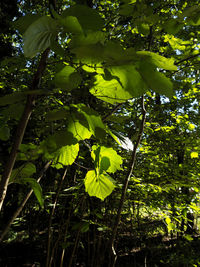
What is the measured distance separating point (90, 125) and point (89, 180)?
28 cm

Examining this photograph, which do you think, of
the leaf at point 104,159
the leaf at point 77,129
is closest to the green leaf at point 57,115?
the leaf at point 77,129

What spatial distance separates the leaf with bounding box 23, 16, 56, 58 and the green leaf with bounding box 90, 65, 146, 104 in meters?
Result: 0.14

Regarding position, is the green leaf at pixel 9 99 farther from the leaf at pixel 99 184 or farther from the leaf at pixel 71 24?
the leaf at pixel 99 184

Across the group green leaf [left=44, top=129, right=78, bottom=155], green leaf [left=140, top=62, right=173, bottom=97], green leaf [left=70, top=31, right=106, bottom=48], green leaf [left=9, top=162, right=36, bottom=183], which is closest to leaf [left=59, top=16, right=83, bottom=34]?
green leaf [left=70, top=31, right=106, bottom=48]

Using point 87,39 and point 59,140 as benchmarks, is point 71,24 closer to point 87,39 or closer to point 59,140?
point 87,39

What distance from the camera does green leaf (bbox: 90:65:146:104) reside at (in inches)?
16.7

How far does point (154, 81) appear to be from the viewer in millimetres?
419

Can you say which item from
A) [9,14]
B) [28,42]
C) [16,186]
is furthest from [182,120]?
[9,14]

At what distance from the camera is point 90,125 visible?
494 millimetres

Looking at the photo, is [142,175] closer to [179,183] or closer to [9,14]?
[179,183]

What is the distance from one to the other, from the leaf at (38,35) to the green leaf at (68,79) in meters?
0.12

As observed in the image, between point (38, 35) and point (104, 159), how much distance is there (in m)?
0.42

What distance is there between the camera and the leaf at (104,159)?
24.9 inches

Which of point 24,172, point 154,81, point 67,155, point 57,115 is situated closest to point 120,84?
A: point 154,81
